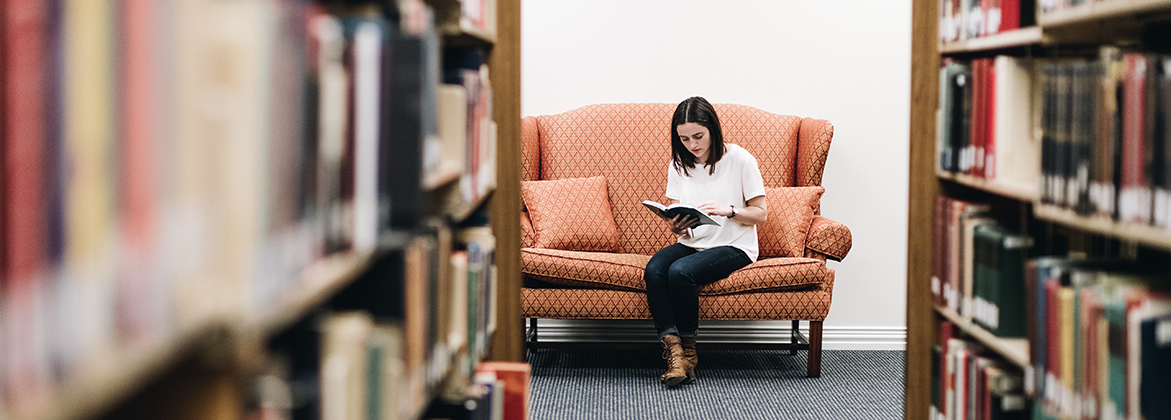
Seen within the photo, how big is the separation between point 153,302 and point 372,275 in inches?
21.3

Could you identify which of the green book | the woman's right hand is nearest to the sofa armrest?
the woman's right hand

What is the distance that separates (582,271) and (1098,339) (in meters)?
1.93

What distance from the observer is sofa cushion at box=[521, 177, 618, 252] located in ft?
10.6

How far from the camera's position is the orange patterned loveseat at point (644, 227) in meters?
3.02

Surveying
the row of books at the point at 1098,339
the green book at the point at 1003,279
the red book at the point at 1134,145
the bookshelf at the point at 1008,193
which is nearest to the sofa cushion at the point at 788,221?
the bookshelf at the point at 1008,193

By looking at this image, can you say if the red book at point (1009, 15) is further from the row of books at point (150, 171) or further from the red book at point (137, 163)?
the red book at point (137, 163)

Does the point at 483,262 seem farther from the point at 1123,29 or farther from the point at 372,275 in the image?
the point at 1123,29

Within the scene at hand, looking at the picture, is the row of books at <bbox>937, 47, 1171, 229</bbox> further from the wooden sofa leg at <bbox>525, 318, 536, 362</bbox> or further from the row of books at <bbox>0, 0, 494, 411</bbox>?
the wooden sofa leg at <bbox>525, 318, 536, 362</bbox>

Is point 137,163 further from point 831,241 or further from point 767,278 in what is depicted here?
point 831,241

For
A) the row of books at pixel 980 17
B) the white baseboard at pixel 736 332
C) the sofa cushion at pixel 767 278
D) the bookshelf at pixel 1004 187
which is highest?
the row of books at pixel 980 17

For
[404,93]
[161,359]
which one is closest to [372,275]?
[404,93]

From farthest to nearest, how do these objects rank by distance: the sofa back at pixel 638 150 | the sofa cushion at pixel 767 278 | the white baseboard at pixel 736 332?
the white baseboard at pixel 736 332
the sofa back at pixel 638 150
the sofa cushion at pixel 767 278

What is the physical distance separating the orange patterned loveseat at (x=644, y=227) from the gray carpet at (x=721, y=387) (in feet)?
0.42

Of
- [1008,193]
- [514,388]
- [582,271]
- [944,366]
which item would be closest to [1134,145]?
[1008,193]
